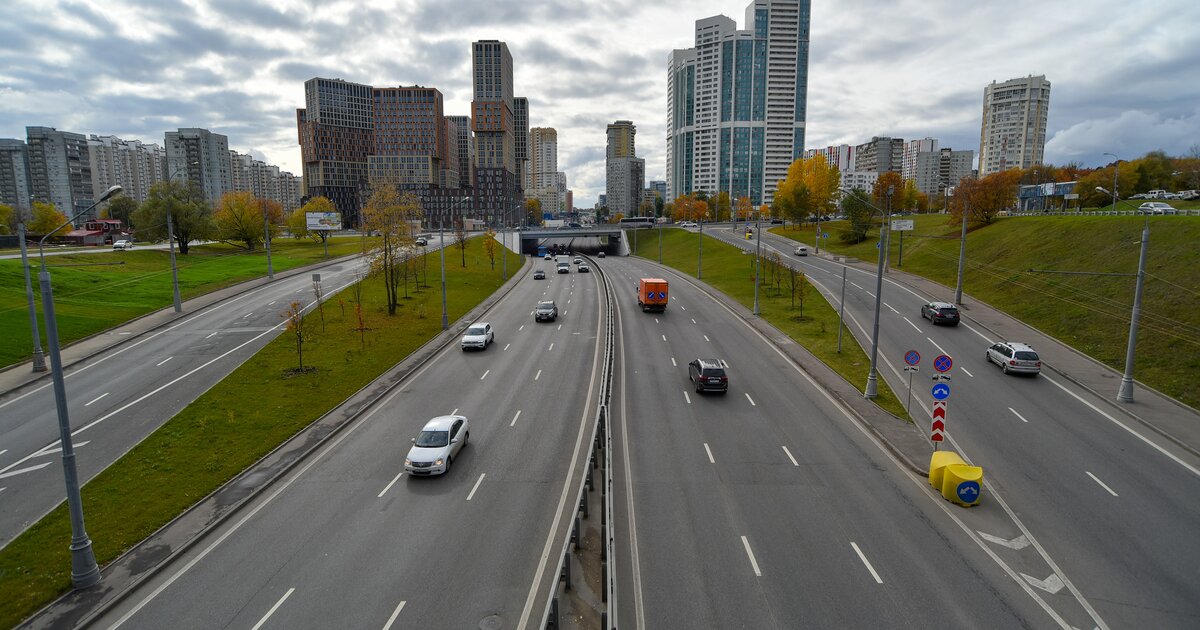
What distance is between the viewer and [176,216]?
244ft

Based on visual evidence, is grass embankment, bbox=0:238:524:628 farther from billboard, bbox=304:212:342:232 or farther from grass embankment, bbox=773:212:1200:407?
billboard, bbox=304:212:342:232

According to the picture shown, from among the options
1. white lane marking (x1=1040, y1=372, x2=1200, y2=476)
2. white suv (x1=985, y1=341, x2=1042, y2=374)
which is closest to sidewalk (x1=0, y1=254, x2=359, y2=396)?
white lane marking (x1=1040, y1=372, x2=1200, y2=476)

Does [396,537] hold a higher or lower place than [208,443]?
lower

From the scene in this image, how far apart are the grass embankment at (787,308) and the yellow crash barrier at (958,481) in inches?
278

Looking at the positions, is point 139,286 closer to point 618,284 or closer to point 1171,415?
point 618,284

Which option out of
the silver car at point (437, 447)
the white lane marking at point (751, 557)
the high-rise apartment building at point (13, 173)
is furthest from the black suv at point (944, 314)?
the high-rise apartment building at point (13, 173)

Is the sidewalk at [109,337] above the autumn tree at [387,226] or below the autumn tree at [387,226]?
below

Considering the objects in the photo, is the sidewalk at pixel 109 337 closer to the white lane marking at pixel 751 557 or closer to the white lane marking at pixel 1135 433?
the white lane marking at pixel 751 557

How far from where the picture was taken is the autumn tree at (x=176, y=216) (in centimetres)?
7456

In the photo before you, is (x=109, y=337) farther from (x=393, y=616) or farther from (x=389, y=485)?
(x=393, y=616)

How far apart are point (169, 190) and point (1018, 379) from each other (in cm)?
9416

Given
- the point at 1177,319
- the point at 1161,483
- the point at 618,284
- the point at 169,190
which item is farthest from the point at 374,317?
the point at 169,190

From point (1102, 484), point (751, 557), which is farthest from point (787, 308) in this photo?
point (751, 557)

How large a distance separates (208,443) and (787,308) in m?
41.3
